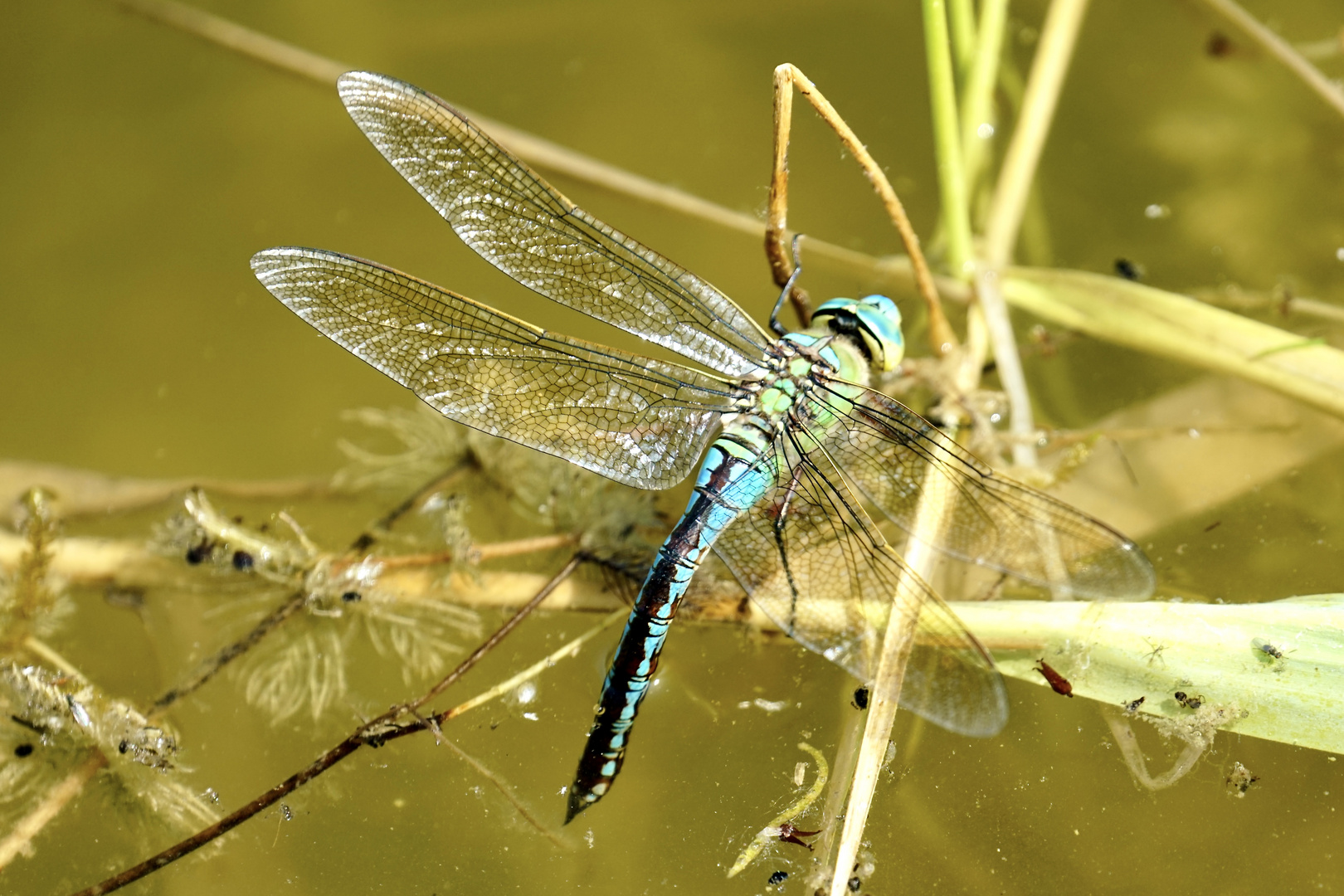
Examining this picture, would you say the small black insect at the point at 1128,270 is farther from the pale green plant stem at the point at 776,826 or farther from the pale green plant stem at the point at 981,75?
the pale green plant stem at the point at 776,826

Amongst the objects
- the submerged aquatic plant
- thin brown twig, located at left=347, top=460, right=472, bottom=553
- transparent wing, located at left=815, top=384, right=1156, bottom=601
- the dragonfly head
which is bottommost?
the submerged aquatic plant

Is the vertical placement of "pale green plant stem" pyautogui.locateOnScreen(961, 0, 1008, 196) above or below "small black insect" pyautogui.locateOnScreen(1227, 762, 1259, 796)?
above

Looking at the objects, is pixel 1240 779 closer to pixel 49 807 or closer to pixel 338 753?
pixel 338 753

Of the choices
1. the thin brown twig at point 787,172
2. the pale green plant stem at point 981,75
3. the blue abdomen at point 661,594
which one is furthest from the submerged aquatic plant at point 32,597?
the pale green plant stem at point 981,75

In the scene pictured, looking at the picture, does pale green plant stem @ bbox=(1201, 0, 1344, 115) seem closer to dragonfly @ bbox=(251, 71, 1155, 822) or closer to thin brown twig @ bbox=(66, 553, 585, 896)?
dragonfly @ bbox=(251, 71, 1155, 822)

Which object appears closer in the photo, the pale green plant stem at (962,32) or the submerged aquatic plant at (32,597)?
the submerged aquatic plant at (32,597)

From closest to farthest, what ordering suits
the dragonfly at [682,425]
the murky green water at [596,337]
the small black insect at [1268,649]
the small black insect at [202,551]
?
the small black insect at [1268,649] < the dragonfly at [682,425] < the murky green water at [596,337] < the small black insect at [202,551]

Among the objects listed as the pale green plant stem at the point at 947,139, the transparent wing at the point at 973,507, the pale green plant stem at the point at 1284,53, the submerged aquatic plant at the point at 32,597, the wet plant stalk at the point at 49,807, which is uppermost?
the pale green plant stem at the point at 1284,53

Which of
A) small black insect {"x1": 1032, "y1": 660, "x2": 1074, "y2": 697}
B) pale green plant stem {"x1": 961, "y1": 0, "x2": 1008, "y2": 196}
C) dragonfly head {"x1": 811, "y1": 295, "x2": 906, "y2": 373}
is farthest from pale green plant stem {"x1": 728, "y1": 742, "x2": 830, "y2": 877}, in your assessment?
pale green plant stem {"x1": 961, "y1": 0, "x2": 1008, "y2": 196}
